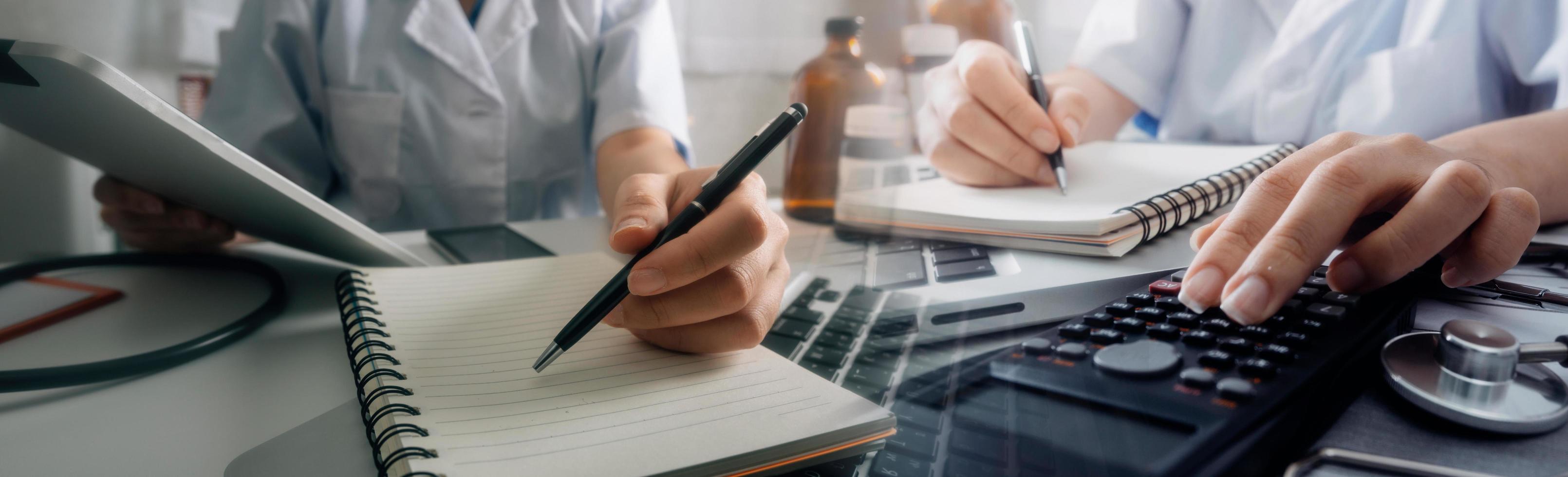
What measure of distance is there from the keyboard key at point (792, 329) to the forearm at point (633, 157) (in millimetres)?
247

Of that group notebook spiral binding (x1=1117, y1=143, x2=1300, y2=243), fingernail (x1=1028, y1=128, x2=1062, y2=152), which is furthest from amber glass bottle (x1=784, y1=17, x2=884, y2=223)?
notebook spiral binding (x1=1117, y1=143, x2=1300, y2=243)

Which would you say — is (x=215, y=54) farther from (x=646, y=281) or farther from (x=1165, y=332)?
(x=1165, y=332)

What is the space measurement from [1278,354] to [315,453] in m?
0.28

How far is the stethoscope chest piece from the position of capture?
17 cm

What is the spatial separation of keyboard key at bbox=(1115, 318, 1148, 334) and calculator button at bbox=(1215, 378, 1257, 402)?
4 centimetres

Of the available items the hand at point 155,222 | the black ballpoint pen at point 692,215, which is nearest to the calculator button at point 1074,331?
the black ballpoint pen at point 692,215

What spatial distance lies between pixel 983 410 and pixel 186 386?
0.29 metres

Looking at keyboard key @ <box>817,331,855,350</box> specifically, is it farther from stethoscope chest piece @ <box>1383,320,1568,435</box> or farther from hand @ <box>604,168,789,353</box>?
stethoscope chest piece @ <box>1383,320,1568,435</box>

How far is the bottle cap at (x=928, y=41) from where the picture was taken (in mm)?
481

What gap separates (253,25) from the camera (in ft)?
1.95

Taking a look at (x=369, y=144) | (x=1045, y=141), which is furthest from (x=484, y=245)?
(x=1045, y=141)

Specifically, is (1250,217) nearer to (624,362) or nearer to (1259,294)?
A: (1259,294)

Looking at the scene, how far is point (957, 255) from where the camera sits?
12.1 inches

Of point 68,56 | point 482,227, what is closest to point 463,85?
point 482,227
